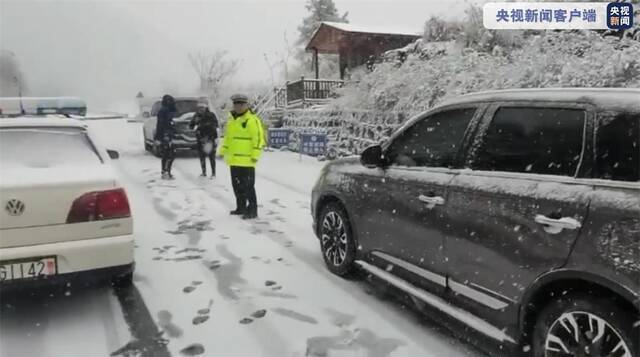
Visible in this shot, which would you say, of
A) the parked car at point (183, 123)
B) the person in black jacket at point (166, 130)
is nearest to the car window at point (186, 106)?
the parked car at point (183, 123)

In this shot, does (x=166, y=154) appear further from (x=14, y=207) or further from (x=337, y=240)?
(x=14, y=207)

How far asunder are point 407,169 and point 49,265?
2.67m

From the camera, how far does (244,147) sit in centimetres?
718

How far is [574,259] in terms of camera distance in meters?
2.42

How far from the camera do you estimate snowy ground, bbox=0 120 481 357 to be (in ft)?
11.4

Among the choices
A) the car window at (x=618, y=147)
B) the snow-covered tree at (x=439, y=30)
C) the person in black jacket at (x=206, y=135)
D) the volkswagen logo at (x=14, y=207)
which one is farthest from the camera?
the snow-covered tree at (x=439, y=30)

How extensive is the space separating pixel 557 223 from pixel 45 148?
3916 mm

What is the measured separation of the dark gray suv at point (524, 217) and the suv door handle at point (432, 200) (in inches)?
0.5

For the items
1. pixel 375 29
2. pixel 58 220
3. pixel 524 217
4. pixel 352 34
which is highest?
pixel 375 29

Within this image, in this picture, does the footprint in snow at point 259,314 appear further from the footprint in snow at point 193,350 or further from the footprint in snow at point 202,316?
the footprint in snow at point 193,350

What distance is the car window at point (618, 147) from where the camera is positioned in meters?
2.41

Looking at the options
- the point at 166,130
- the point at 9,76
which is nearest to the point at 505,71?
the point at 166,130

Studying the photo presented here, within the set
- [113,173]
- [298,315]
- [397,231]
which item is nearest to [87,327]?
[113,173]

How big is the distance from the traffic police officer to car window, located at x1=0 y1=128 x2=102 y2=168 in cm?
281
